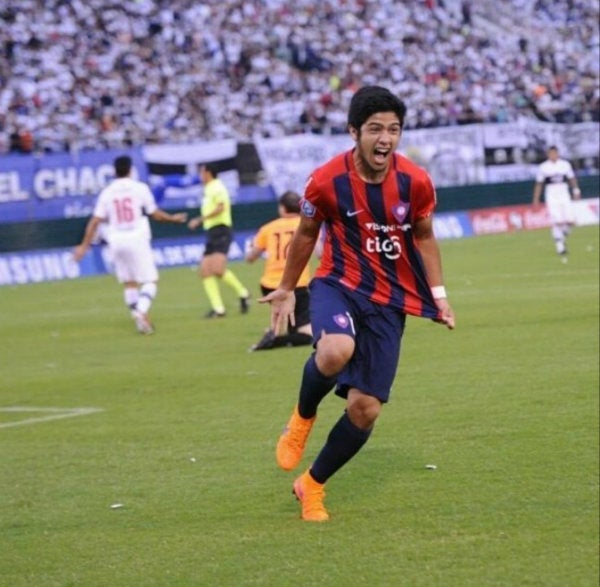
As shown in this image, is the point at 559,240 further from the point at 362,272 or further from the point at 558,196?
the point at 362,272

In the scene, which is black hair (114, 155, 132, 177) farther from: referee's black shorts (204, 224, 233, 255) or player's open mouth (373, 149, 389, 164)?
player's open mouth (373, 149, 389, 164)

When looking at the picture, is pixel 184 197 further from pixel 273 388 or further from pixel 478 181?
pixel 273 388

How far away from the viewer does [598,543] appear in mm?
7121

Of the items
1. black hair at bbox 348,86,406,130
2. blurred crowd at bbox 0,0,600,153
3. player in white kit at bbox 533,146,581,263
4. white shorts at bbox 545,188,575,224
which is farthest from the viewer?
blurred crowd at bbox 0,0,600,153

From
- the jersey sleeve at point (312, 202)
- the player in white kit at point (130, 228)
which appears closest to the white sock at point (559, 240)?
the player in white kit at point (130, 228)

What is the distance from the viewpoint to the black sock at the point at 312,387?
7.94 m

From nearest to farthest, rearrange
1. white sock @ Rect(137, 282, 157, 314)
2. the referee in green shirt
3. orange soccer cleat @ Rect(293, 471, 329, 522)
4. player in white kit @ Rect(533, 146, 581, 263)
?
orange soccer cleat @ Rect(293, 471, 329, 522) < white sock @ Rect(137, 282, 157, 314) < the referee in green shirt < player in white kit @ Rect(533, 146, 581, 263)

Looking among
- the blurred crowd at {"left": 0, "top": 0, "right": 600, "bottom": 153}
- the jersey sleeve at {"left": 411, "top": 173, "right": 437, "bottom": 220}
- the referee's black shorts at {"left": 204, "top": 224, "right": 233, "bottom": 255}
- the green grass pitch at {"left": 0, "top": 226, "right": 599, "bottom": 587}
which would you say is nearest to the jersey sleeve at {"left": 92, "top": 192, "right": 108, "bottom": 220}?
the green grass pitch at {"left": 0, "top": 226, "right": 599, "bottom": 587}

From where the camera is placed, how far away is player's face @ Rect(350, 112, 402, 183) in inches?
298

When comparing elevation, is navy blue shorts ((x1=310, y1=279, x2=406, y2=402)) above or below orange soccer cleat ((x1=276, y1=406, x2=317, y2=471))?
above

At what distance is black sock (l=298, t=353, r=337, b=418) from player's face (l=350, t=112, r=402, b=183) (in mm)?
1112

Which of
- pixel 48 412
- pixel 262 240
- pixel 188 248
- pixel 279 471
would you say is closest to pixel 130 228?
pixel 262 240

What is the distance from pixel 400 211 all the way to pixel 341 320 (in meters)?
0.65

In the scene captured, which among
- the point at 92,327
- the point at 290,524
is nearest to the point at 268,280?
the point at 92,327
